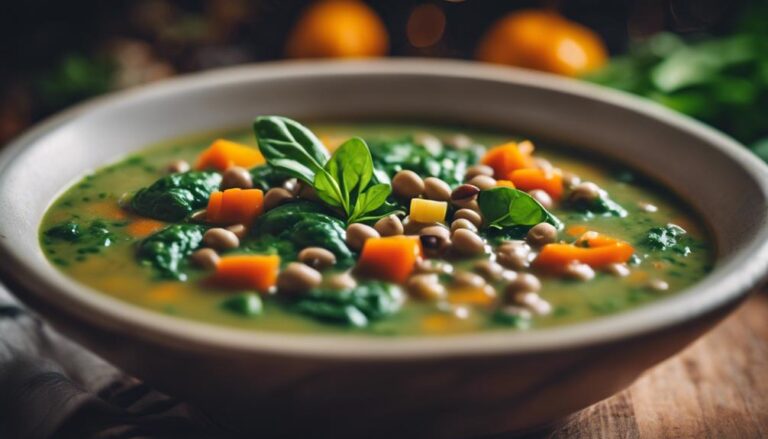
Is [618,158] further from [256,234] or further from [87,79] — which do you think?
[87,79]

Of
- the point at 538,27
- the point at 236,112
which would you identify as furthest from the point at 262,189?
the point at 538,27

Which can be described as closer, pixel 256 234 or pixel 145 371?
pixel 145 371

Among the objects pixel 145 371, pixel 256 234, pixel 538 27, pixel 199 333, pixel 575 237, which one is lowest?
pixel 145 371

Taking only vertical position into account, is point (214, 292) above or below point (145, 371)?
above

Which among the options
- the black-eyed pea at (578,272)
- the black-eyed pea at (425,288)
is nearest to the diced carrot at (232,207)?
the black-eyed pea at (425,288)

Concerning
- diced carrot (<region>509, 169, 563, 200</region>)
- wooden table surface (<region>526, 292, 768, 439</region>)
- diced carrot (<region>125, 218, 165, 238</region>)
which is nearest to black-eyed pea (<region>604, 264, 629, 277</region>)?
wooden table surface (<region>526, 292, 768, 439</region>)

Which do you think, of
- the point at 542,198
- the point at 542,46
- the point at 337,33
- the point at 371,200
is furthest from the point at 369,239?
the point at 337,33
